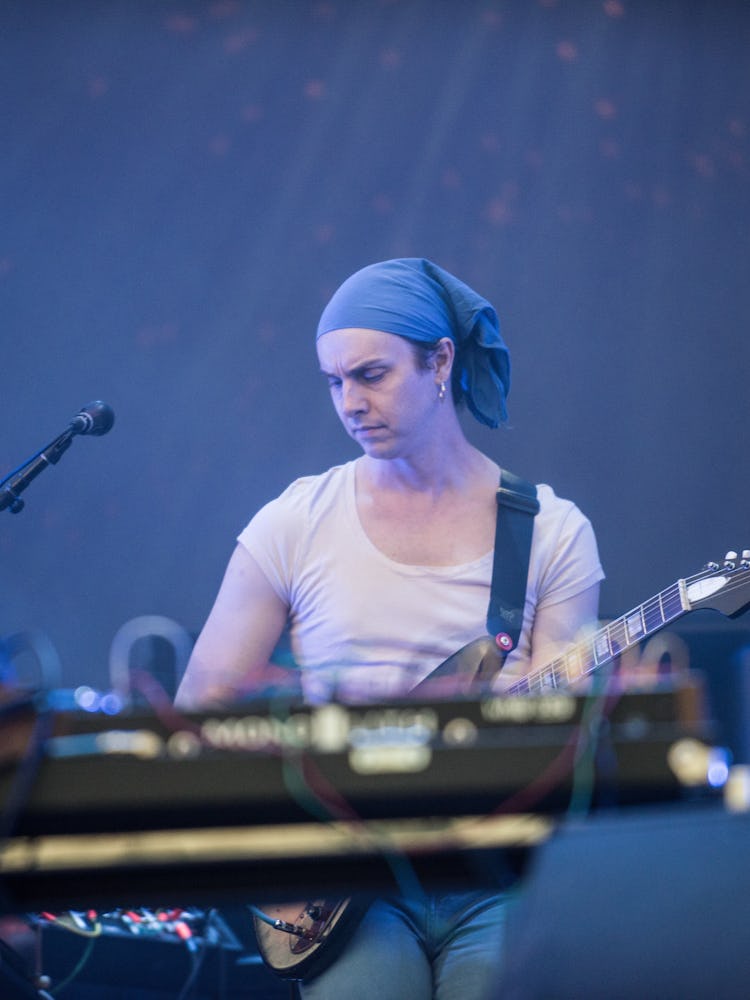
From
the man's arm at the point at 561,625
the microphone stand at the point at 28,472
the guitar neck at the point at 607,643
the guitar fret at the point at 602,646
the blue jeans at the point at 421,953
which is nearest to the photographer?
the blue jeans at the point at 421,953

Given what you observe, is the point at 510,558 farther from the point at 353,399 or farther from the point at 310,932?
the point at 310,932

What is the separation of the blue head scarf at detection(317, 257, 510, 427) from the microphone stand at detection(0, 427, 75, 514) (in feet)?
2.13

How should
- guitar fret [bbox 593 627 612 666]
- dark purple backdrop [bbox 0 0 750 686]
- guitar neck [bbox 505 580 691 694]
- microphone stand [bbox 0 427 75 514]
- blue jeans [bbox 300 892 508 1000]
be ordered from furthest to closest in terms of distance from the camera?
dark purple backdrop [bbox 0 0 750 686]
microphone stand [bbox 0 427 75 514]
guitar fret [bbox 593 627 612 666]
guitar neck [bbox 505 580 691 694]
blue jeans [bbox 300 892 508 1000]

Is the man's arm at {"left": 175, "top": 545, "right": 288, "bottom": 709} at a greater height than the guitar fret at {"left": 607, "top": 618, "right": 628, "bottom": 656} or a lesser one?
greater

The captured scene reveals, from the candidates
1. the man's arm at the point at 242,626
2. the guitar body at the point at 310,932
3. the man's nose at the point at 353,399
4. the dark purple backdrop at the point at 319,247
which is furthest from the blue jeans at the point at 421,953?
the dark purple backdrop at the point at 319,247

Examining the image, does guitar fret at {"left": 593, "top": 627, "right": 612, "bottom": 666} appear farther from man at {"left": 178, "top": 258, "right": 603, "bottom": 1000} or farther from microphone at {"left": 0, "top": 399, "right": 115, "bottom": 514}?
microphone at {"left": 0, "top": 399, "right": 115, "bottom": 514}

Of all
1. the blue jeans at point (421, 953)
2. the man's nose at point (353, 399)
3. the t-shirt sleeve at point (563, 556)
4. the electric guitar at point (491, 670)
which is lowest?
the blue jeans at point (421, 953)

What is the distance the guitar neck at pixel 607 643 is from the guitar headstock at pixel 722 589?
0.02 metres

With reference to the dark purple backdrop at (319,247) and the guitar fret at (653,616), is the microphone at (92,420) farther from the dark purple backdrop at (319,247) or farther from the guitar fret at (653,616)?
the guitar fret at (653,616)

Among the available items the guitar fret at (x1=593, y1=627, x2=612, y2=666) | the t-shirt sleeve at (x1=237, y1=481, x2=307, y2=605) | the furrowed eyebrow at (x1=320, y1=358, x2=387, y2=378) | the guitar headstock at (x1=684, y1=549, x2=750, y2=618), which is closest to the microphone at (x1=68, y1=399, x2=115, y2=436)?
the t-shirt sleeve at (x1=237, y1=481, x2=307, y2=605)

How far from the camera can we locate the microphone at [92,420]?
2.51 m

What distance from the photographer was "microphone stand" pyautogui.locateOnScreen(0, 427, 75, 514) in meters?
2.42

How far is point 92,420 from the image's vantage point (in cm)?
253

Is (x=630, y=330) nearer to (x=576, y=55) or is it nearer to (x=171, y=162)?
(x=576, y=55)
